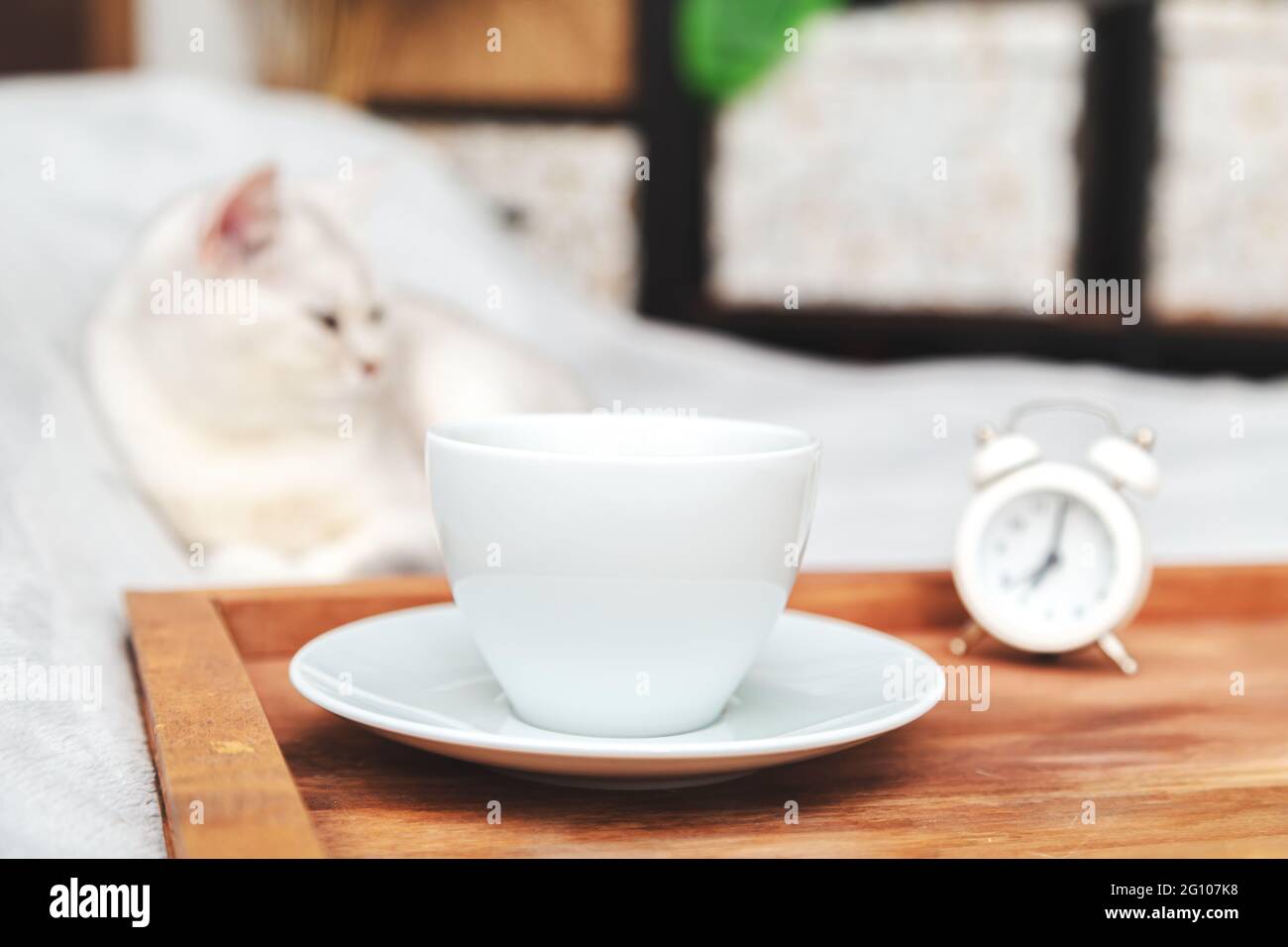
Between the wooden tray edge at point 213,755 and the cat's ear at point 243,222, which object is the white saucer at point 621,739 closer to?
the wooden tray edge at point 213,755

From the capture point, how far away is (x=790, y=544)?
491mm

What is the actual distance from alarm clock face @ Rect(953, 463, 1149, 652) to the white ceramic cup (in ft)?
0.85

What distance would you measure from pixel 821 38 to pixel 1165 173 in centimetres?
78

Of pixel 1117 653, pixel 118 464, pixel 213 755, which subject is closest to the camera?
pixel 213 755

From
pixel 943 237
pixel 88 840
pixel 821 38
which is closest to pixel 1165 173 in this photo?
pixel 943 237

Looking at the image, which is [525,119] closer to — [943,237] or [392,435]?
[943,237]

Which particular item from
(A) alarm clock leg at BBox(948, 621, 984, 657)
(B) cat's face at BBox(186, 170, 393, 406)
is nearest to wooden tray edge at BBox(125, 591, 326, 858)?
(A) alarm clock leg at BBox(948, 621, 984, 657)

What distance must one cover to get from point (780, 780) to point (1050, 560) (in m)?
0.31

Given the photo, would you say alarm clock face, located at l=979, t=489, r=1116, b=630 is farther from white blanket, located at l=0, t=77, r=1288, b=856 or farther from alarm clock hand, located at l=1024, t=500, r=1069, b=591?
white blanket, located at l=0, t=77, r=1288, b=856

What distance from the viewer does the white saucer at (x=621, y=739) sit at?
1.41 feet

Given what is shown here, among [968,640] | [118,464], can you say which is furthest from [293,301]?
[968,640]

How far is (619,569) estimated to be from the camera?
45 cm

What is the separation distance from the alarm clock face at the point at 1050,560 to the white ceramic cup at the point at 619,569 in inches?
10.2

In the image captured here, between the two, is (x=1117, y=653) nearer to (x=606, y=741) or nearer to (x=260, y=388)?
(x=606, y=741)
